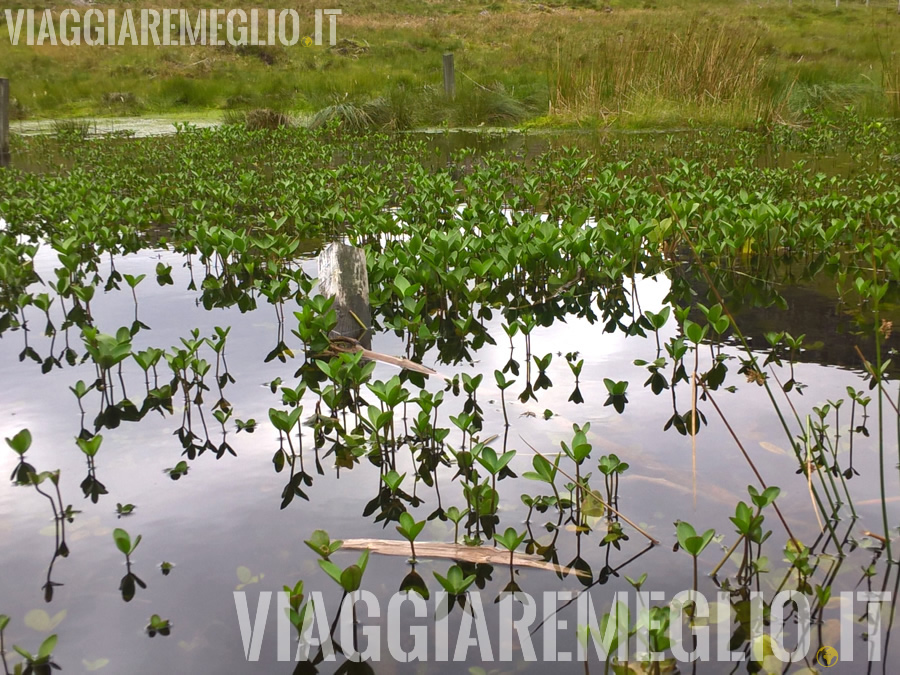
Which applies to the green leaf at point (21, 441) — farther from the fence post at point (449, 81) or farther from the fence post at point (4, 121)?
the fence post at point (449, 81)

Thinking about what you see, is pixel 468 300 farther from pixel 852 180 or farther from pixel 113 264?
pixel 852 180

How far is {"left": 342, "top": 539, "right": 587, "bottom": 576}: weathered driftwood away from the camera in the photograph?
253cm

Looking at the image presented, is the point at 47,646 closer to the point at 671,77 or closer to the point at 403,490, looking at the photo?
the point at 403,490

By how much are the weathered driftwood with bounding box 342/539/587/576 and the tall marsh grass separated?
550 inches

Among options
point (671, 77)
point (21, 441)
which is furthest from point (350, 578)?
point (671, 77)

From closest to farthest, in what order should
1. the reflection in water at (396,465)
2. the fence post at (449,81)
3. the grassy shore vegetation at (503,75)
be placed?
the reflection in water at (396,465)
the grassy shore vegetation at (503,75)
the fence post at (449,81)

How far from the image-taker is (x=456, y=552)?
2592mm

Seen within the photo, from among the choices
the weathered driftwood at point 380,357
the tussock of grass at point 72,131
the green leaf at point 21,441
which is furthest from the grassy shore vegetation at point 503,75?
the green leaf at point 21,441

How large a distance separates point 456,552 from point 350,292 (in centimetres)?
228

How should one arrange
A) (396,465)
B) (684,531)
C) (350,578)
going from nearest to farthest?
(350,578)
(684,531)
(396,465)

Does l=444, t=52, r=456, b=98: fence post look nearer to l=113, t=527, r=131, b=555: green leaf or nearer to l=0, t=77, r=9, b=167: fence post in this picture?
l=0, t=77, r=9, b=167: fence post

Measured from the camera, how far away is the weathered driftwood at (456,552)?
2525mm

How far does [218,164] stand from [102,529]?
9.21 meters

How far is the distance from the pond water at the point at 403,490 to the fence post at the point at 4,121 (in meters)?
9.83
